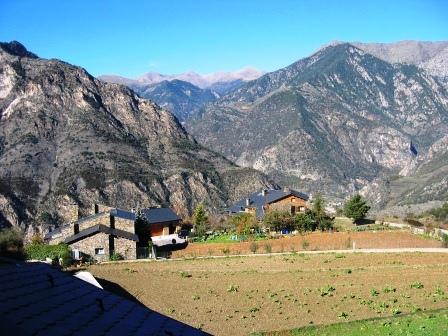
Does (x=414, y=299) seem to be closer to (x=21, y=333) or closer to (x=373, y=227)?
(x=21, y=333)

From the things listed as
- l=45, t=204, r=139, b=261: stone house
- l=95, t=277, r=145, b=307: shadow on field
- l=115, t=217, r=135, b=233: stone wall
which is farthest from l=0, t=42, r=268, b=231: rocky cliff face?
l=95, t=277, r=145, b=307: shadow on field

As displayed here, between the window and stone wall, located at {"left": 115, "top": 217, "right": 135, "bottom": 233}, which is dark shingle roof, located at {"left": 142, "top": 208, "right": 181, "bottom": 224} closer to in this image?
stone wall, located at {"left": 115, "top": 217, "right": 135, "bottom": 233}

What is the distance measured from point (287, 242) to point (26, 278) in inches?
1979

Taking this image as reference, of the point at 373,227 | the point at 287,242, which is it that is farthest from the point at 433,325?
the point at 373,227

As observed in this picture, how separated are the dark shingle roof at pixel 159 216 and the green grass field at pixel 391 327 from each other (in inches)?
2022

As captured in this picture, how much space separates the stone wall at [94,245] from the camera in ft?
174

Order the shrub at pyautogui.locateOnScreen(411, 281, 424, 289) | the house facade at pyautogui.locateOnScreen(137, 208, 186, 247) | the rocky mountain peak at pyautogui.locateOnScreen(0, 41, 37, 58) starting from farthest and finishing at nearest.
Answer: the rocky mountain peak at pyautogui.locateOnScreen(0, 41, 37, 58) → the house facade at pyautogui.locateOnScreen(137, 208, 186, 247) → the shrub at pyautogui.locateOnScreen(411, 281, 424, 289)

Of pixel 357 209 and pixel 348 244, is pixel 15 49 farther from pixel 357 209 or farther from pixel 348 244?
pixel 348 244

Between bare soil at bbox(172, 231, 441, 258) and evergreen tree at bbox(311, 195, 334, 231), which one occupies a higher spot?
evergreen tree at bbox(311, 195, 334, 231)

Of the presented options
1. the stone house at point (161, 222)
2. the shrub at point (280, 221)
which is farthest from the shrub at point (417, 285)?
the stone house at point (161, 222)

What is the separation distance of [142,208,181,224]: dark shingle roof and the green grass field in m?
51.4

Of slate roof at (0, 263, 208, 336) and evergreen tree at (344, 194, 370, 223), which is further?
evergreen tree at (344, 194, 370, 223)

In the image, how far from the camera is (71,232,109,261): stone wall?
53.0 m

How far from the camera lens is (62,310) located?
22.6ft
